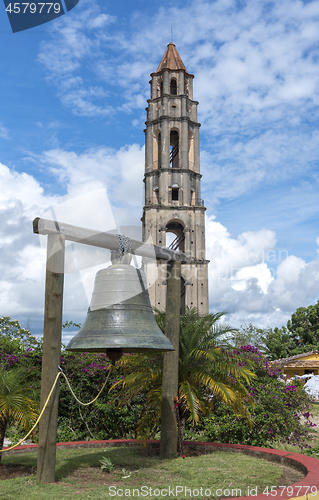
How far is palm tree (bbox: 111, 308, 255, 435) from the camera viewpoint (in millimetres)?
7770

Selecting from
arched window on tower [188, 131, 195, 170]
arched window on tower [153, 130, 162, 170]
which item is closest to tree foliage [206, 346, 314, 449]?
arched window on tower [153, 130, 162, 170]

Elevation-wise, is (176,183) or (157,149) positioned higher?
(157,149)

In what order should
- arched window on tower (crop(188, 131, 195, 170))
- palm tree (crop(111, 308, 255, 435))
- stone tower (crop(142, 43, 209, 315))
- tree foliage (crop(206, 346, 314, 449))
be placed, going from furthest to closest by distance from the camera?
arched window on tower (crop(188, 131, 195, 170)) → stone tower (crop(142, 43, 209, 315)) → tree foliage (crop(206, 346, 314, 449)) → palm tree (crop(111, 308, 255, 435))

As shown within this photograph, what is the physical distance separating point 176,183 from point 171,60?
14.9m

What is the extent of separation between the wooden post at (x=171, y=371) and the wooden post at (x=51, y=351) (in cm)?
220

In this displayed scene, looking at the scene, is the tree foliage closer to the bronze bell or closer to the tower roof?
the bronze bell

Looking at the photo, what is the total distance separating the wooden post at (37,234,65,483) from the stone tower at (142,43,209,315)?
3106 centimetres

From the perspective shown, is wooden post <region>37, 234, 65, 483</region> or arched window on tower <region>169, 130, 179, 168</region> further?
arched window on tower <region>169, 130, 179, 168</region>

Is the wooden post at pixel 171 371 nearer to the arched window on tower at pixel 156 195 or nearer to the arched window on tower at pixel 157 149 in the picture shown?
the arched window on tower at pixel 156 195

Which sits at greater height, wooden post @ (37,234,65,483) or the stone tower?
the stone tower

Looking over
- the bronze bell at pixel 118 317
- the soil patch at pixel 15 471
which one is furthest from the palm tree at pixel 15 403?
the bronze bell at pixel 118 317

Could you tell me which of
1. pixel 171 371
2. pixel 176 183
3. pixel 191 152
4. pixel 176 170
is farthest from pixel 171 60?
pixel 171 371

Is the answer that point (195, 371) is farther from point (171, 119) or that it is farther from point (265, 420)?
point (171, 119)

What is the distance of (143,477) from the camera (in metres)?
5.78
